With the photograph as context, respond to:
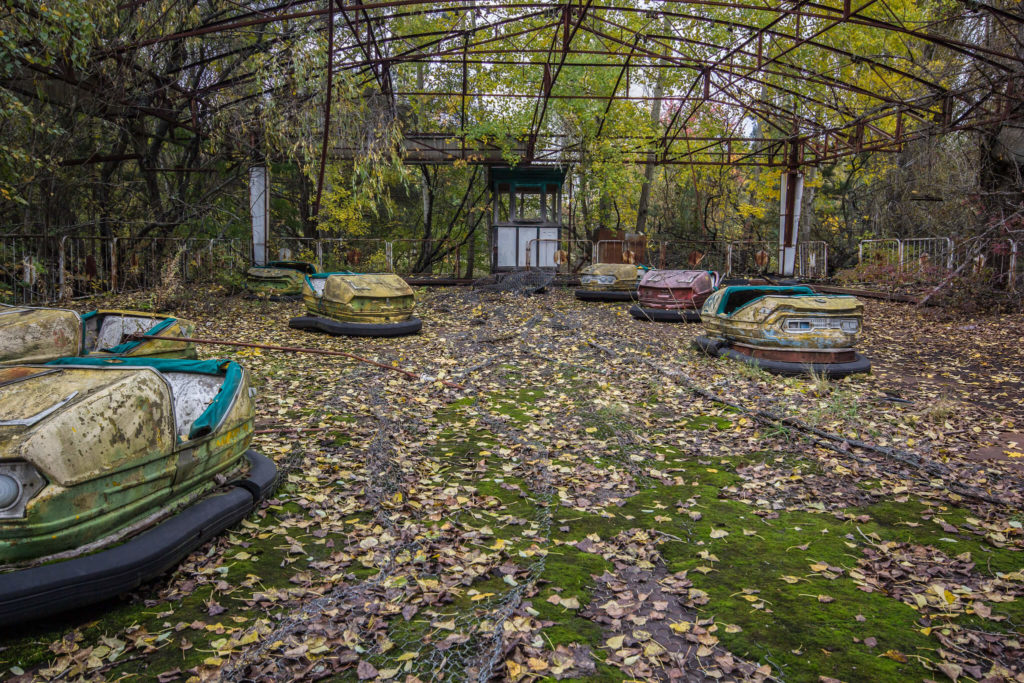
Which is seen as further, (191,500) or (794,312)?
(794,312)

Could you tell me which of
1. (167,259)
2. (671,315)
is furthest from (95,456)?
(167,259)

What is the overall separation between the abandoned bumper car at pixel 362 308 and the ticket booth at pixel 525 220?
284 inches

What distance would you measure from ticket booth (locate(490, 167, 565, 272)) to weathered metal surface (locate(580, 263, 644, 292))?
2.80m

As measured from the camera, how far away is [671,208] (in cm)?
2141

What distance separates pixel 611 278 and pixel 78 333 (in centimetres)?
1005

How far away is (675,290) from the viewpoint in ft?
34.3

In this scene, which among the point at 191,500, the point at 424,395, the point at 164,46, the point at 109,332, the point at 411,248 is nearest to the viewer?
the point at 191,500

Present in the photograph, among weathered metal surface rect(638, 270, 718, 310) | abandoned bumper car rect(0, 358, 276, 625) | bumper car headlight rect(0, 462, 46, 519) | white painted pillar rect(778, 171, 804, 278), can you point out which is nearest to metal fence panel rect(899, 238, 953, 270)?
white painted pillar rect(778, 171, 804, 278)

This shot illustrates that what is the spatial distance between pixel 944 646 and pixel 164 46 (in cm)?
1145

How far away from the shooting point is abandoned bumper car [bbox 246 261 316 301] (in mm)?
11374

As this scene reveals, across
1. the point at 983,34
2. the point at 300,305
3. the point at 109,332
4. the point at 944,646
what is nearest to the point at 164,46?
the point at 300,305

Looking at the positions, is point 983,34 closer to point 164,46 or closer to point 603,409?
point 603,409

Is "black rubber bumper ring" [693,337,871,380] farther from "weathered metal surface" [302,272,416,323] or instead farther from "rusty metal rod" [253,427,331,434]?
"weathered metal surface" [302,272,416,323]

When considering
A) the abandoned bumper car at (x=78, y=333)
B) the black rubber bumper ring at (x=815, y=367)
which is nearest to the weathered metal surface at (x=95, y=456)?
the abandoned bumper car at (x=78, y=333)
